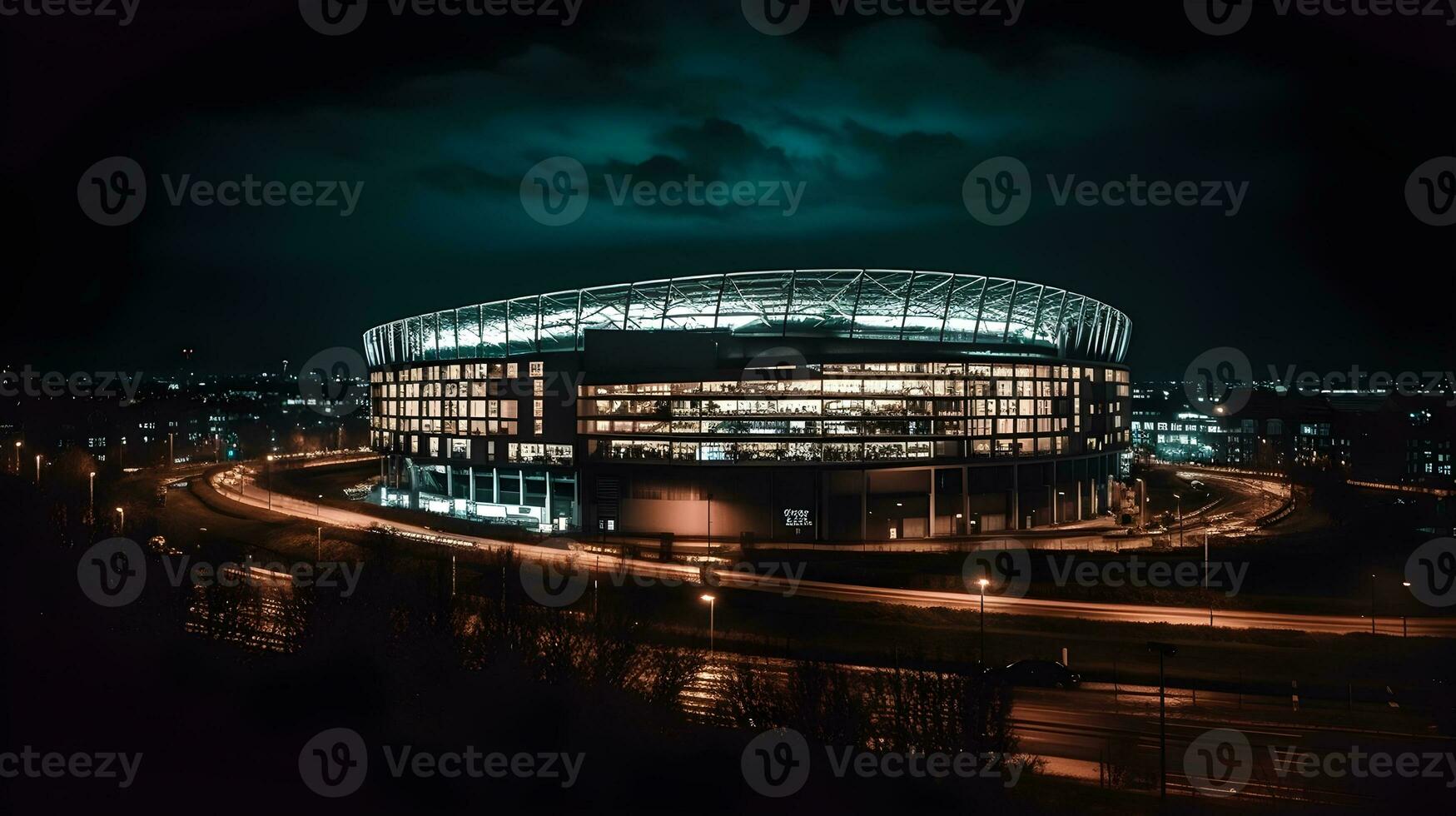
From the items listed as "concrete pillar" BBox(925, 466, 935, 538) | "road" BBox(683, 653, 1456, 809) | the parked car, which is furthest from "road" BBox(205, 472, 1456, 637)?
"concrete pillar" BBox(925, 466, 935, 538)

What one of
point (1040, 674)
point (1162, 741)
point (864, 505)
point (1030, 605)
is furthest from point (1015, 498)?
point (1162, 741)

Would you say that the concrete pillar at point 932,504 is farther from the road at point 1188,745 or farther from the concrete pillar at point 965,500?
the road at point 1188,745

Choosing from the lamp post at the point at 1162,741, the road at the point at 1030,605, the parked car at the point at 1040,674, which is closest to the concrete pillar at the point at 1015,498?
the road at the point at 1030,605

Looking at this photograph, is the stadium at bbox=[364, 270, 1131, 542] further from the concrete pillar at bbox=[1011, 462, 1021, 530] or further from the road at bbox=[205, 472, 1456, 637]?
the road at bbox=[205, 472, 1456, 637]

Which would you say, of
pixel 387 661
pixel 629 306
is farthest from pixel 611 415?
pixel 387 661

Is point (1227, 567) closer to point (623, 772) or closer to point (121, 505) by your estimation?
point (623, 772)

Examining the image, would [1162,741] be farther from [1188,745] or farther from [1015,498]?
[1015,498]
